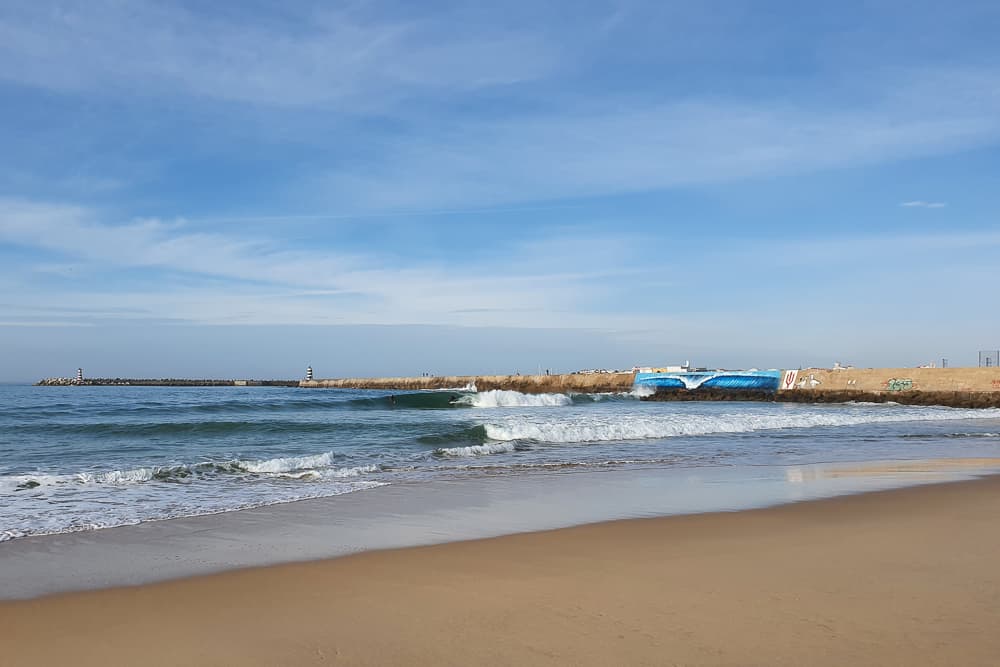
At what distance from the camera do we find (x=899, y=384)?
40.5m

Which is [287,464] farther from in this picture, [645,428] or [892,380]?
[892,380]

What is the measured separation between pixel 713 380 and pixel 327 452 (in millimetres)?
39941

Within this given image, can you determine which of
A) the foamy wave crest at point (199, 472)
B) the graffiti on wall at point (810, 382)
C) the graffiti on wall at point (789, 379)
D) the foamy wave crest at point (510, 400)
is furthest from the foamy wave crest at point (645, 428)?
the graffiti on wall at point (789, 379)

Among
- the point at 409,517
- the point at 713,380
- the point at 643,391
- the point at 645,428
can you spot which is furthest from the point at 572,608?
the point at 643,391

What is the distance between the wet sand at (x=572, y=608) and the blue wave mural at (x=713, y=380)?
43.4 m

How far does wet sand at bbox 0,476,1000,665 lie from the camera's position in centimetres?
346

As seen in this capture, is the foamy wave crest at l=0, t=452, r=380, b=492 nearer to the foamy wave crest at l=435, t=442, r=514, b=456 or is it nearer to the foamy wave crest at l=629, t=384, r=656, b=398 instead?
the foamy wave crest at l=435, t=442, r=514, b=456

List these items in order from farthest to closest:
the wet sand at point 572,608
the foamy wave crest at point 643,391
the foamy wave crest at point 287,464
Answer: the foamy wave crest at point 643,391 < the foamy wave crest at point 287,464 < the wet sand at point 572,608

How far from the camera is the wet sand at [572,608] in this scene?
11.4ft

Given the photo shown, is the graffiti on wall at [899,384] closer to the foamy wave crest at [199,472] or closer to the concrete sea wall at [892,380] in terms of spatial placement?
the concrete sea wall at [892,380]

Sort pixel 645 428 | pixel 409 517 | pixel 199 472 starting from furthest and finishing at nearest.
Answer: pixel 645 428 < pixel 199 472 < pixel 409 517

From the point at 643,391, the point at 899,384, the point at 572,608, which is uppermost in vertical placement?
the point at 572,608

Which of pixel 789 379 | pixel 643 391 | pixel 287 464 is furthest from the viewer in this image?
pixel 643 391

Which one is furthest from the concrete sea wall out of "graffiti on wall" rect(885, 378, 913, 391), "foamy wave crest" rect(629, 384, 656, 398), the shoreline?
the shoreline
